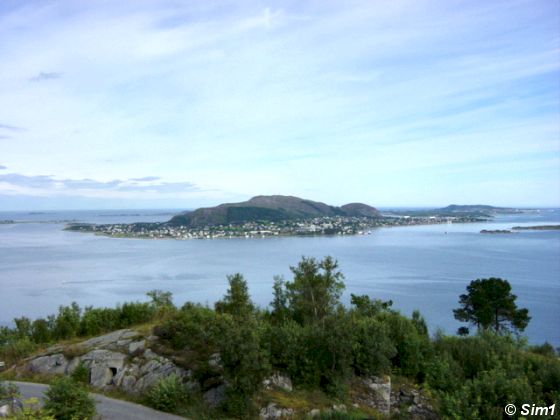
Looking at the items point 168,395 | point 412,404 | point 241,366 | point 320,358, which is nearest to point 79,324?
point 168,395

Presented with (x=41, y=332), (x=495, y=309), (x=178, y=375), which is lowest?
(x=495, y=309)

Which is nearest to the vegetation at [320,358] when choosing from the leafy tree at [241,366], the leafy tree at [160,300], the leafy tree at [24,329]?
the leafy tree at [241,366]

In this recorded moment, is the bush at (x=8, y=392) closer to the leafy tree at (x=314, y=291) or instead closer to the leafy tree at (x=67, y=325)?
the leafy tree at (x=67, y=325)

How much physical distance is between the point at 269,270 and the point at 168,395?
154 ft

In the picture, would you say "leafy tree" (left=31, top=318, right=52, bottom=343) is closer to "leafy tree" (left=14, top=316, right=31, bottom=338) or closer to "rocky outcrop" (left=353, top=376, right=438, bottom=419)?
"leafy tree" (left=14, top=316, right=31, bottom=338)

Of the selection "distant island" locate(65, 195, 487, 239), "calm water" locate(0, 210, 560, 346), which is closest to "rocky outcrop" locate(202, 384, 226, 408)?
"calm water" locate(0, 210, 560, 346)

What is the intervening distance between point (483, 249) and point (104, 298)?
5867 centimetres

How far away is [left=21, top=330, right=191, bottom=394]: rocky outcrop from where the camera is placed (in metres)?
10.1

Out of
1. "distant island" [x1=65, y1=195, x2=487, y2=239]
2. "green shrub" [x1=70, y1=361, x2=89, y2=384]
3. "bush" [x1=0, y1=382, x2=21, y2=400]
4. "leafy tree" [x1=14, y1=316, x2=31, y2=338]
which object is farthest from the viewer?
"distant island" [x1=65, y1=195, x2=487, y2=239]

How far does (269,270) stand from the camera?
184ft

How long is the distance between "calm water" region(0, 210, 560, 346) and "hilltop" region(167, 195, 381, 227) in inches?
1851

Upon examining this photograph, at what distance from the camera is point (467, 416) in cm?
718

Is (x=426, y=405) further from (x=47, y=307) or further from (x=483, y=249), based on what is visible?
(x=483, y=249)

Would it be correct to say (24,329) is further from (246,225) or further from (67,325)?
(246,225)
